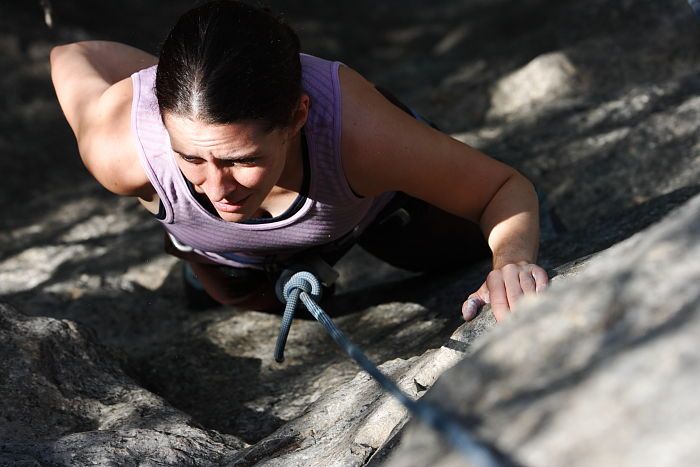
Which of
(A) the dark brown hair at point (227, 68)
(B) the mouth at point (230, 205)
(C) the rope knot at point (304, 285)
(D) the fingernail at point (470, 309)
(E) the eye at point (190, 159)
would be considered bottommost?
(C) the rope knot at point (304, 285)

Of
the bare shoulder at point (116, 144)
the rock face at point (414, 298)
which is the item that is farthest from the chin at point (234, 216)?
the rock face at point (414, 298)

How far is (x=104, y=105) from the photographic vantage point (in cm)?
214

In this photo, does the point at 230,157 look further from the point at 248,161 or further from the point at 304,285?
the point at 304,285

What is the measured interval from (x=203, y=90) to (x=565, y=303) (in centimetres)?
91

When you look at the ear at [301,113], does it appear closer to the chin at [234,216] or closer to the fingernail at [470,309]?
the chin at [234,216]

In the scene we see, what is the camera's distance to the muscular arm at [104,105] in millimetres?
2090

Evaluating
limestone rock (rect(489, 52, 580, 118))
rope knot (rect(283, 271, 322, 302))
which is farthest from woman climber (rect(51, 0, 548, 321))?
limestone rock (rect(489, 52, 580, 118))

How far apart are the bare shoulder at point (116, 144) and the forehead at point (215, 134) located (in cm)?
30

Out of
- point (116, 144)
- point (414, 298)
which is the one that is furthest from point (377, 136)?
point (414, 298)

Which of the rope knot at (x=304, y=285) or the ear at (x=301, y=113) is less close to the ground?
the ear at (x=301, y=113)

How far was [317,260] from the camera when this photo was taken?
7.84 ft

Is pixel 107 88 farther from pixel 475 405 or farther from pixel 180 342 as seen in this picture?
pixel 475 405

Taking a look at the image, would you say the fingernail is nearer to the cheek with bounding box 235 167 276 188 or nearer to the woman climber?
the woman climber

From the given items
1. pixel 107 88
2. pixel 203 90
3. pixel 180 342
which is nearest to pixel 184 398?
pixel 180 342
